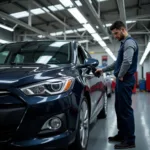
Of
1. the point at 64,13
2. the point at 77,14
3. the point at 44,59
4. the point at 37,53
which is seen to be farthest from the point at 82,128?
the point at 64,13

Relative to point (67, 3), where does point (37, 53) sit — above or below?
below

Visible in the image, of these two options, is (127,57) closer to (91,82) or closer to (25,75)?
(91,82)

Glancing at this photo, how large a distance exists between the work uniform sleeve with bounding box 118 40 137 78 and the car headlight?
3.04ft

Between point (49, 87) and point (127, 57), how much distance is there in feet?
3.92

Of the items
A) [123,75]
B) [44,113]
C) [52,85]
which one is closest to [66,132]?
[44,113]

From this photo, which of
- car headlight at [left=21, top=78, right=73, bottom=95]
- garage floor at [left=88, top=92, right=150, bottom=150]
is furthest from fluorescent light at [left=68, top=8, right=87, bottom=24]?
car headlight at [left=21, top=78, right=73, bottom=95]

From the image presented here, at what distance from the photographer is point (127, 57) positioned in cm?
268

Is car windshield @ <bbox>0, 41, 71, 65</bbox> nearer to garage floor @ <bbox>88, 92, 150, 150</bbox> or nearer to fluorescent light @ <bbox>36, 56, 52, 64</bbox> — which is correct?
fluorescent light @ <bbox>36, 56, 52, 64</bbox>

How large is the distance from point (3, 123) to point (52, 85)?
0.51 m

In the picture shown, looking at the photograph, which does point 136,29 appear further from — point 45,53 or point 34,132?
point 34,132

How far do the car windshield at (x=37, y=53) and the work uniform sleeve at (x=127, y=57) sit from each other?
661 millimetres

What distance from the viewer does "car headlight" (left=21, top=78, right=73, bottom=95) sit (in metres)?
1.84

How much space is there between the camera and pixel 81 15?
715 cm

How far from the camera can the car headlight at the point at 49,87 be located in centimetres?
184
